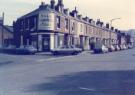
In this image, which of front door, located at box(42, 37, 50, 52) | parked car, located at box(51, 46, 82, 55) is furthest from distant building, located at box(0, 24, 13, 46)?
parked car, located at box(51, 46, 82, 55)

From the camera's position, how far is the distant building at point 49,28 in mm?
52000

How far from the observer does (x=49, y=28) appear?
51812 mm

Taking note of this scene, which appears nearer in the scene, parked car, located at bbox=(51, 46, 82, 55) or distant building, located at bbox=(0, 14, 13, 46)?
parked car, located at bbox=(51, 46, 82, 55)

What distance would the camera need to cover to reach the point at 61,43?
182ft

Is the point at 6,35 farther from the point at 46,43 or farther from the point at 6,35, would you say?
the point at 46,43

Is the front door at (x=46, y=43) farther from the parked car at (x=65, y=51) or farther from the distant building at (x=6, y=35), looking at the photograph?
the distant building at (x=6, y=35)

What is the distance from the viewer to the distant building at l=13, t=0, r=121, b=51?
2047 inches

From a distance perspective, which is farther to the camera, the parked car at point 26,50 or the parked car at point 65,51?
the parked car at point 26,50

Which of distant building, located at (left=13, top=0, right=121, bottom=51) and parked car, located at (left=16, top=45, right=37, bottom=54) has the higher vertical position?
distant building, located at (left=13, top=0, right=121, bottom=51)

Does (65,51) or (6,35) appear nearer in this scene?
(65,51)

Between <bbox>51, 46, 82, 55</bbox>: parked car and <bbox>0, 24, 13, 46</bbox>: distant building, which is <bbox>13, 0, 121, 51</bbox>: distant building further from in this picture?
<bbox>0, 24, 13, 46</bbox>: distant building

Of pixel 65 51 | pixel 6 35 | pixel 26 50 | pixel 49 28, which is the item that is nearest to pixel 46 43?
pixel 49 28

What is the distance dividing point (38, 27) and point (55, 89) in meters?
40.9

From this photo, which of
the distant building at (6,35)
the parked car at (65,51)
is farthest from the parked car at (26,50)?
the distant building at (6,35)
